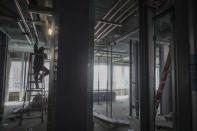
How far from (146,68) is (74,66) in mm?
854

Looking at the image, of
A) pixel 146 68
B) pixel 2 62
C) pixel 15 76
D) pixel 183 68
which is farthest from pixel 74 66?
pixel 15 76

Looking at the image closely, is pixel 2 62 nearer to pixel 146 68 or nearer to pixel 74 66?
pixel 74 66

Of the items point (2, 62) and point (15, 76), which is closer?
point (2, 62)

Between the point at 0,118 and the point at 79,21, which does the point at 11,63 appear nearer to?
the point at 0,118

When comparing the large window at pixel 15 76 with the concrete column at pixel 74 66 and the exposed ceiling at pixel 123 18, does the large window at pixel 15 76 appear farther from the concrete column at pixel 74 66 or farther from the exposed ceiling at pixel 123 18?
the concrete column at pixel 74 66

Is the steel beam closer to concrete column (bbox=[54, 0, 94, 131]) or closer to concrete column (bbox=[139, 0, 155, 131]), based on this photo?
concrete column (bbox=[139, 0, 155, 131])

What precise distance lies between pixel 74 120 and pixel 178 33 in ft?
4.24

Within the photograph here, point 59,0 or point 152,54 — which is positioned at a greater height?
point 59,0

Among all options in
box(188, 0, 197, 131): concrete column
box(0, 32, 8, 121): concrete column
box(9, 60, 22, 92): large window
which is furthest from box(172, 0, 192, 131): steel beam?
box(9, 60, 22, 92): large window

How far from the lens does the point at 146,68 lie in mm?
1621

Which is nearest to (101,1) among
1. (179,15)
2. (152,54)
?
(152,54)

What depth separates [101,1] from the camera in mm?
2805

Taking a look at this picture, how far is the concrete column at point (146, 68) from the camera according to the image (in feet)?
5.21

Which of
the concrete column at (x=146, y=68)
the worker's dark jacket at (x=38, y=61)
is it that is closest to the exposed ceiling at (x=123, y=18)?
the concrete column at (x=146, y=68)
